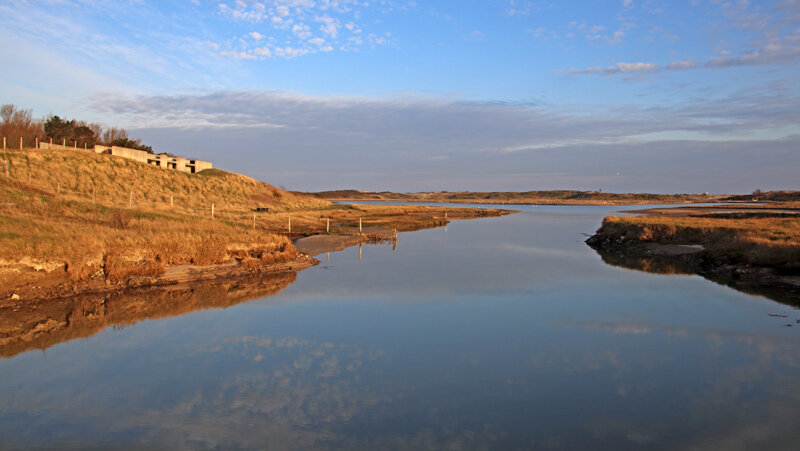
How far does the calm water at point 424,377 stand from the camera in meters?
7.78

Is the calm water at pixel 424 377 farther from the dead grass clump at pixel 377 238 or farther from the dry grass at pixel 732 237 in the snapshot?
the dead grass clump at pixel 377 238

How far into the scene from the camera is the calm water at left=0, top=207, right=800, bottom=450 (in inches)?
306

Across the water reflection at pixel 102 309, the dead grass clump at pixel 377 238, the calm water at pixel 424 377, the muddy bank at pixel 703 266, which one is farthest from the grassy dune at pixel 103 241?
the muddy bank at pixel 703 266

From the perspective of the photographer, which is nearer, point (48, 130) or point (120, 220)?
point (120, 220)

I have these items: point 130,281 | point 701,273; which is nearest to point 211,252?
point 130,281

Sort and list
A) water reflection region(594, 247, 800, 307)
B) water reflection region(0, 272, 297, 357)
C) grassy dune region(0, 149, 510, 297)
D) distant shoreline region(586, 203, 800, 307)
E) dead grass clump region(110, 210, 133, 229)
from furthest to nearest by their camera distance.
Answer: dead grass clump region(110, 210, 133, 229)
distant shoreline region(586, 203, 800, 307)
water reflection region(594, 247, 800, 307)
grassy dune region(0, 149, 510, 297)
water reflection region(0, 272, 297, 357)

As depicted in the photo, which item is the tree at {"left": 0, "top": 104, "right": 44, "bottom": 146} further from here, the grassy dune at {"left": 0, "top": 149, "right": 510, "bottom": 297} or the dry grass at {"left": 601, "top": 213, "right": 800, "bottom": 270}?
the dry grass at {"left": 601, "top": 213, "right": 800, "bottom": 270}

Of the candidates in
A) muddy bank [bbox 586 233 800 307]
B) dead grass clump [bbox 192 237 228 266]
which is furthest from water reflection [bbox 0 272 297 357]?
muddy bank [bbox 586 233 800 307]

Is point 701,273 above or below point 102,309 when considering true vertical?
above

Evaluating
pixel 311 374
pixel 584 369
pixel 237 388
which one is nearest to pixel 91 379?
pixel 237 388

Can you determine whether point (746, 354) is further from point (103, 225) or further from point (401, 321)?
point (103, 225)

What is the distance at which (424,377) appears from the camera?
10.4 metres

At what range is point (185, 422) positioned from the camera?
8188 millimetres

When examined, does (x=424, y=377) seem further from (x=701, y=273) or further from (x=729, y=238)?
(x=729, y=238)
